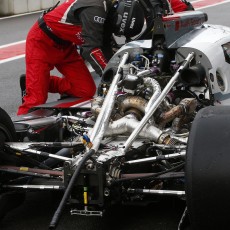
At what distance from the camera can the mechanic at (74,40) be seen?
22.0 feet

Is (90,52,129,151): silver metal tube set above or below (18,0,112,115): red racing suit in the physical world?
above

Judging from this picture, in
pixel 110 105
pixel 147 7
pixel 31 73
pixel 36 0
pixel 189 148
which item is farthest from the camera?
pixel 36 0

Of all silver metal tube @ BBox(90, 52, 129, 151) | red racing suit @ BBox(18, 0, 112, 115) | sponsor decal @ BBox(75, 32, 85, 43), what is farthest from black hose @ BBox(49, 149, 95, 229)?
sponsor decal @ BBox(75, 32, 85, 43)

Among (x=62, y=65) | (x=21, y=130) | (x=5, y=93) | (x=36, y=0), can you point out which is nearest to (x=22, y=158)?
(x=21, y=130)

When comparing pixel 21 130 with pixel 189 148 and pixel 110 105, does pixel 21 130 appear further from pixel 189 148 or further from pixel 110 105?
pixel 189 148

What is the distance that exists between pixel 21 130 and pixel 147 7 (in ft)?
6.66

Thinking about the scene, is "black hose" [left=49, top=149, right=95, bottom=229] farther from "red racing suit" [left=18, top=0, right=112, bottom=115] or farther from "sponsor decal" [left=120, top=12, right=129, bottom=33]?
"red racing suit" [left=18, top=0, right=112, bottom=115]

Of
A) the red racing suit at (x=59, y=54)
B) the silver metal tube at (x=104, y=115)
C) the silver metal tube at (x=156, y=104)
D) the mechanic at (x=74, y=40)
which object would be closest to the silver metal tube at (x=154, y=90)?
the silver metal tube at (x=156, y=104)

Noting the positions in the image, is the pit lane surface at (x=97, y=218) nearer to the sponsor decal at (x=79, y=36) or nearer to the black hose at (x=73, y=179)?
the black hose at (x=73, y=179)

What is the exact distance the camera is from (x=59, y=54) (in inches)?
306

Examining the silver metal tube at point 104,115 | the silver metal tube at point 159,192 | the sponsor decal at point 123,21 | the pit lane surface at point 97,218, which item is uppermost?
the sponsor decal at point 123,21

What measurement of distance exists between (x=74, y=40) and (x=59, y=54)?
15.6 inches

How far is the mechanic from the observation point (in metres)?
6.70

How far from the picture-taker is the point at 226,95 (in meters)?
6.05
